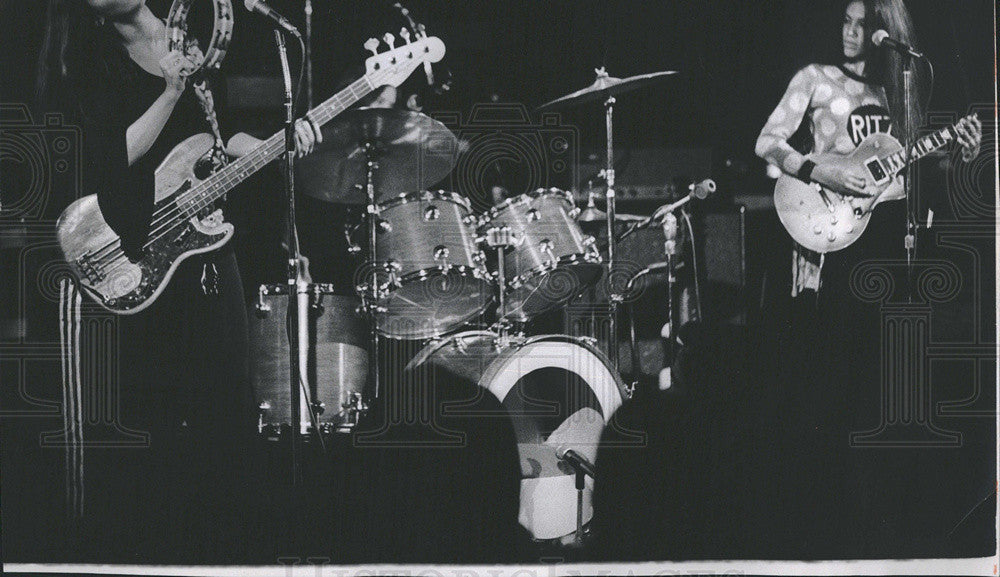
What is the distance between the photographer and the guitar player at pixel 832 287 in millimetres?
3539

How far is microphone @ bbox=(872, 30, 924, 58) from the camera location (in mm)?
3582

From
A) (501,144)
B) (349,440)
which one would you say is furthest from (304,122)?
(349,440)

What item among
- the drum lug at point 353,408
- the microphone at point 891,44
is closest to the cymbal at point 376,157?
the drum lug at point 353,408

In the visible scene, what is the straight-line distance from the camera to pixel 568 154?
3445mm

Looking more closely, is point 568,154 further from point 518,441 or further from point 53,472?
point 53,472

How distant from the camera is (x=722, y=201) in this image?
350cm

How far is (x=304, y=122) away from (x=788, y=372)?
88.8 inches

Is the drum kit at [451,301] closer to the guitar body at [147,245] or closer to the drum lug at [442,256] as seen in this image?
the drum lug at [442,256]

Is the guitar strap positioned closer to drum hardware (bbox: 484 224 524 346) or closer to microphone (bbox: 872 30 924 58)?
drum hardware (bbox: 484 224 524 346)

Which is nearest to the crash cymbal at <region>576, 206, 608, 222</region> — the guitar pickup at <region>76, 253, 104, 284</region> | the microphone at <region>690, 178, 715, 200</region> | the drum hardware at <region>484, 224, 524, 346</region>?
the drum hardware at <region>484, 224, 524, 346</region>

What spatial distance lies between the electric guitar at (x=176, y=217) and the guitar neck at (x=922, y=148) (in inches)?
77.8

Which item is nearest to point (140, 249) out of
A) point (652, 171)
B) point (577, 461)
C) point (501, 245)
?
point (501, 245)

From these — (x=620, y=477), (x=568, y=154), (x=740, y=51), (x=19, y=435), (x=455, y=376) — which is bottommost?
(x=620, y=477)

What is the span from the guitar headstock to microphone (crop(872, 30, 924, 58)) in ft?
6.25
